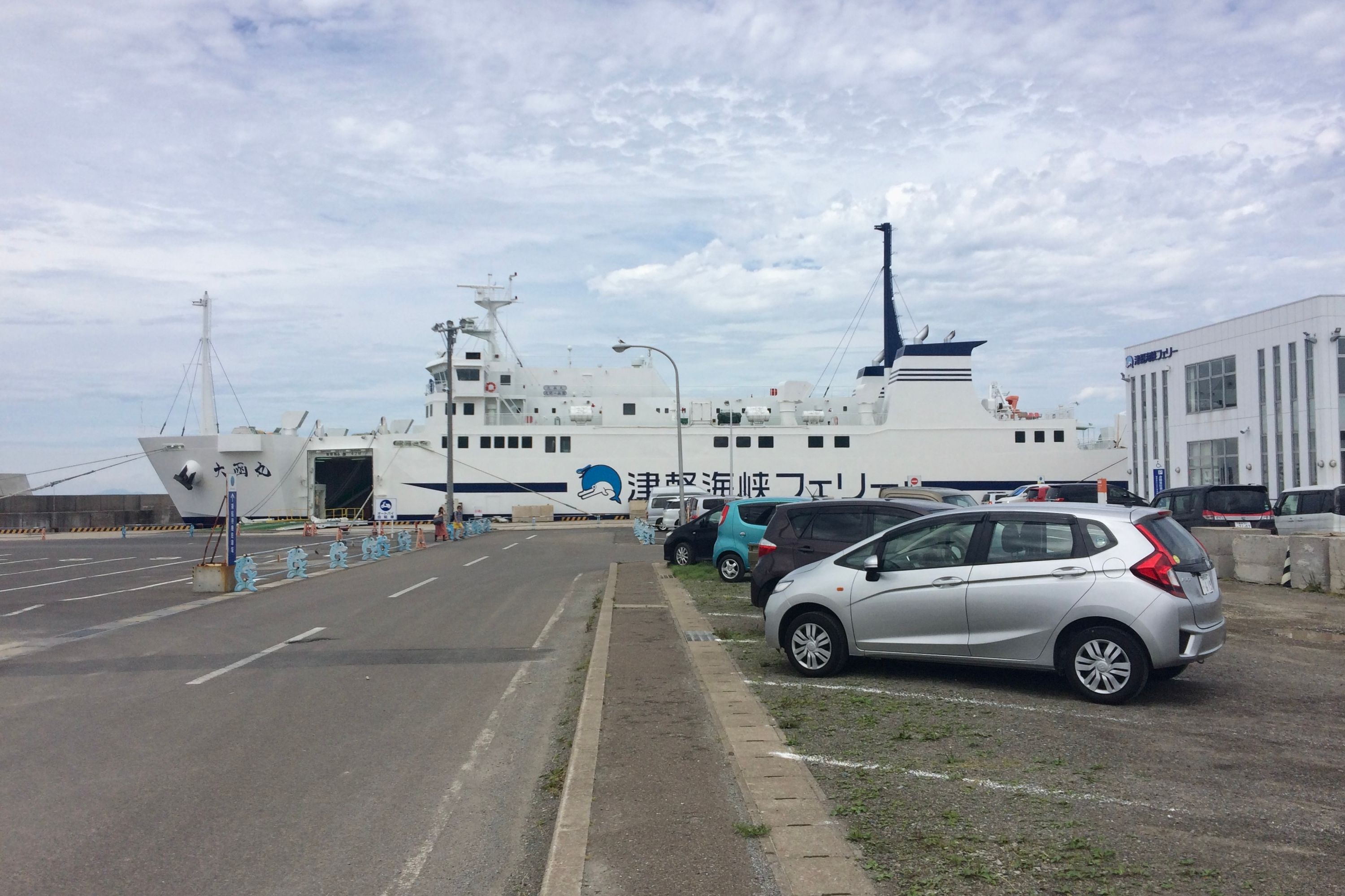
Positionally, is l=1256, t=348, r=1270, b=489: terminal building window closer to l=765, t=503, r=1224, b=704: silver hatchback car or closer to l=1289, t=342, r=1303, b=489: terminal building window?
l=1289, t=342, r=1303, b=489: terminal building window

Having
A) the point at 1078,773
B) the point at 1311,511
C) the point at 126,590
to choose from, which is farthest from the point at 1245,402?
the point at 126,590

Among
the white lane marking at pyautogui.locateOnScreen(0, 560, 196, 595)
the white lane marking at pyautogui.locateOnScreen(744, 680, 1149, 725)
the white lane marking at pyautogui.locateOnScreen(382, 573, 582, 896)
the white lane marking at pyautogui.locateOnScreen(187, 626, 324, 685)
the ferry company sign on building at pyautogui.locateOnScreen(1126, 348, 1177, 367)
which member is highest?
the ferry company sign on building at pyautogui.locateOnScreen(1126, 348, 1177, 367)

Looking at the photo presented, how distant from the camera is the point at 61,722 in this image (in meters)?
7.83

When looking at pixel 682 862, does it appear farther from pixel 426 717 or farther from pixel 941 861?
pixel 426 717

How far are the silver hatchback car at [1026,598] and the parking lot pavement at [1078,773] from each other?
1.07 feet

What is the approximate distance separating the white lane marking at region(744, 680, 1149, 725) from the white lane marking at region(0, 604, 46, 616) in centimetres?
1299

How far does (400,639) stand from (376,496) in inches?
1491

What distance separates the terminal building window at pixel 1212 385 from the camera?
1363 inches

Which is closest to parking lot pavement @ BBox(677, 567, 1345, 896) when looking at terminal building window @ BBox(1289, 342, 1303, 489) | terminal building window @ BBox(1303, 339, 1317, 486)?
terminal building window @ BBox(1303, 339, 1317, 486)

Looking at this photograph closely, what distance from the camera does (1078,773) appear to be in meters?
5.66

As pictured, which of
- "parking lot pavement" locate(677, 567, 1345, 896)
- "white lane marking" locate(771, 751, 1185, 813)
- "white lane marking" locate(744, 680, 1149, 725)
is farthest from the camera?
"white lane marking" locate(744, 680, 1149, 725)

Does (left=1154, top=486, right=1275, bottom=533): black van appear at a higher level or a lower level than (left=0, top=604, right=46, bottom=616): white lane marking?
higher

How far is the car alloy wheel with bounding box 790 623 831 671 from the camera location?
8727mm

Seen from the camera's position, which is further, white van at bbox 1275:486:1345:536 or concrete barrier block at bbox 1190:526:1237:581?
white van at bbox 1275:486:1345:536
